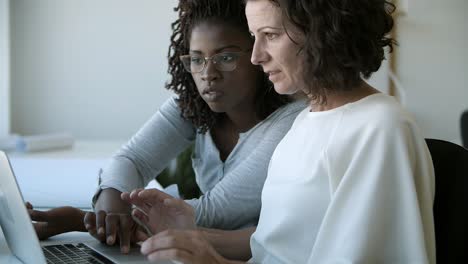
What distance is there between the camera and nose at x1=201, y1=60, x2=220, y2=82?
57.7 inches

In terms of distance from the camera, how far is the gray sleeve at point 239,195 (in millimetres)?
1444

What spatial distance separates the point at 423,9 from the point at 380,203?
2744 mm

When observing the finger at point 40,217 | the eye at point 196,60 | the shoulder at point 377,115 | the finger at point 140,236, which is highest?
the eye at point 196,60

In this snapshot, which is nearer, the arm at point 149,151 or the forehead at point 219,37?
the forehead at point 219,37

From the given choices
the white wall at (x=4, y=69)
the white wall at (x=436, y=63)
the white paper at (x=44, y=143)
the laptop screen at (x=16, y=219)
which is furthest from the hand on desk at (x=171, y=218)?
the white wall at (x=436, y=63)

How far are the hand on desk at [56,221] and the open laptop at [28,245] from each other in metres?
0.10

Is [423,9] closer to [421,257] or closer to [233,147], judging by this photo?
[233,147]

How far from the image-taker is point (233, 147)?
1.65 metres

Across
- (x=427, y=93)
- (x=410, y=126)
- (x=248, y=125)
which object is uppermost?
(x=410, y=126)

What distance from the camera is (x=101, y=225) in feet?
4.42

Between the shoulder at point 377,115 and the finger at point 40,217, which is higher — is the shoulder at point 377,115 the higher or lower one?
the higher one

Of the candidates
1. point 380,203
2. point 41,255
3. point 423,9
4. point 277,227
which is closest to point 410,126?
point 380,203

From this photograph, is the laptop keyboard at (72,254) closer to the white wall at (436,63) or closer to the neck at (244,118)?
the neck at (244,118)

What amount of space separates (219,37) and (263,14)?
1.26 feet
